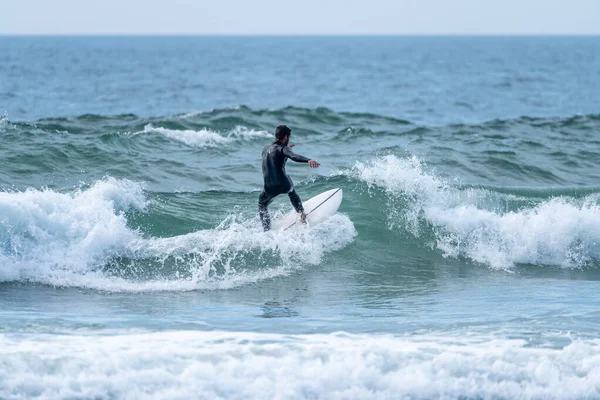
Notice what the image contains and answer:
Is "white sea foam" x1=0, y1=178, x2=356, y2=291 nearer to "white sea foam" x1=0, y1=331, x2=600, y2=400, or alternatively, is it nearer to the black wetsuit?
the black wetsuit

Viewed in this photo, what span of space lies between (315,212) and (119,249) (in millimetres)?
2882

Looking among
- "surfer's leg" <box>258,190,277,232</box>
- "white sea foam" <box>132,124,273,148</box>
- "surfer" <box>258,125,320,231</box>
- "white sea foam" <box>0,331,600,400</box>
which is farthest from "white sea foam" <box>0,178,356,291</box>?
"white sea foam" <box>132,124,273,148</box>

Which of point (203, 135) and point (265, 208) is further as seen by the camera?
point (203, 135)

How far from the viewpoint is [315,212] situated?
40.3 ft

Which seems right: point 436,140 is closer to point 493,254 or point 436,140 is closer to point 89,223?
point 493,254

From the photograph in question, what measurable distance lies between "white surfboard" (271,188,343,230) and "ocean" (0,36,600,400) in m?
0.20

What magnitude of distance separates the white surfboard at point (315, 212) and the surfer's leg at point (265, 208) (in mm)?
176

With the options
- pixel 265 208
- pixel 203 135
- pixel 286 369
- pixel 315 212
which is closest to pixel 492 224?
pixel 315 212

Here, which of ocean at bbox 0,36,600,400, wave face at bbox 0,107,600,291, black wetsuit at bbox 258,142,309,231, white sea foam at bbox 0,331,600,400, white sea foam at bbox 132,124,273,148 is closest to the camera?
white sea foam at bbox 0,331,600,400

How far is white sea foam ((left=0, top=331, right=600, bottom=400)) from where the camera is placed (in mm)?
6910

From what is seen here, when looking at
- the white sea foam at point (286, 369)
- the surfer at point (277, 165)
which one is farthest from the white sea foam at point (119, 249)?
the white sea foam at point (286, 369)

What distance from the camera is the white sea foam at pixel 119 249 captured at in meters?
10.5

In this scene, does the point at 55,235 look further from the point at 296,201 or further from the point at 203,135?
the point at 203,135

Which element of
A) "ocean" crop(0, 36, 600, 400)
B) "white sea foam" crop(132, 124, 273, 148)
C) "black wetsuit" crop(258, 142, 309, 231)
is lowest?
→ "ocean" crop(0, 36, 600, 400)
